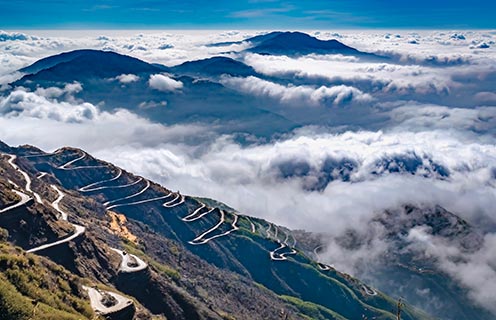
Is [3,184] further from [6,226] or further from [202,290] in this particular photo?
[202,290]

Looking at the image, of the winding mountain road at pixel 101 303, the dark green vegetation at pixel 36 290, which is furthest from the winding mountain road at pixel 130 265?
the dark green vegetation at pixel 36 290

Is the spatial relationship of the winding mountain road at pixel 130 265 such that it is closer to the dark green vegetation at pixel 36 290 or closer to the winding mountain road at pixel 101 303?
the winding mountain road at pixel 101 303

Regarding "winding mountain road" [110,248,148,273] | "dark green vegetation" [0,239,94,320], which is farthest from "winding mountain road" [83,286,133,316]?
"winding mountain road" [110,248,148,273]

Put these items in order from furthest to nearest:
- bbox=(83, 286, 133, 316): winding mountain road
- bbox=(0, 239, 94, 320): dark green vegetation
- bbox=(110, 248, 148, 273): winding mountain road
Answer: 1. bbox=(110, 248, 148, 273): winding mountain road
2. bbox=(83, 286, 133, 316): winding mountain road
3. bbox=(0, 239, 94, 320): dark green vegetation

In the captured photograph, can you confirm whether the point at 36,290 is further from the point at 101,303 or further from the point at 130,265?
the point at 130,265

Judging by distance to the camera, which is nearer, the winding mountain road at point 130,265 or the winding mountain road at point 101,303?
the winding mountain road at point 101,303

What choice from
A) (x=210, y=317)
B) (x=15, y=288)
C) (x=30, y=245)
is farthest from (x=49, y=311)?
(x=210, y=317)

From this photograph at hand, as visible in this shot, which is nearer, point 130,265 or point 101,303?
point 101,303

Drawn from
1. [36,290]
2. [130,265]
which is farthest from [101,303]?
[130,265]

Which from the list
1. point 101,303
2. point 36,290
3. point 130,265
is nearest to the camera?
point 36,290

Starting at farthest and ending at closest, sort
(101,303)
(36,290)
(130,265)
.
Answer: (130,265) < (101,303) < (36,290)

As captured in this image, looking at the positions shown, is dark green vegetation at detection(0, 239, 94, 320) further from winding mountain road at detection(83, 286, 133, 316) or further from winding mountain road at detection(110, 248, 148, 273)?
winding mountain road at detection(110, 248, 148, 273)
